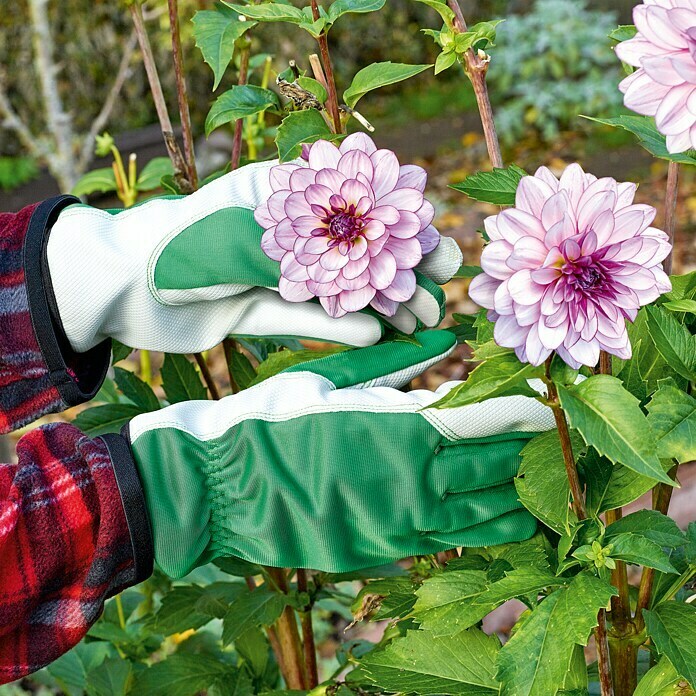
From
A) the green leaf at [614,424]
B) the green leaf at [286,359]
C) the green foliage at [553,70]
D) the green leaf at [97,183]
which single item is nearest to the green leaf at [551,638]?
the green leaf at [614,424]

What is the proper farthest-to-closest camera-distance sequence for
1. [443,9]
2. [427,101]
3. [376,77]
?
[427,101], [376,77], [443,9]

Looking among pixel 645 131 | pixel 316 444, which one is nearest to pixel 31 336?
pixel 316 444

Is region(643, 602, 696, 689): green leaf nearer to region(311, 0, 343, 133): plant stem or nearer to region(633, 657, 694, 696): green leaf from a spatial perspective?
region(633, 657, 694, 696): green leaf

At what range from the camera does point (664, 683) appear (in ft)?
3.06

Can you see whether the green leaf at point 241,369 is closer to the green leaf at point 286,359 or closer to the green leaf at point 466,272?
the green leaf at point 286,359

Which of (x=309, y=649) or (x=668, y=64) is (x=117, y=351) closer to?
(x=309, y=649)

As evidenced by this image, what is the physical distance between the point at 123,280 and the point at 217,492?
307 millimetres

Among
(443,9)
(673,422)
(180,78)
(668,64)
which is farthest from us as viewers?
(180,78)

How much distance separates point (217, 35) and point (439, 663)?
0.74 m

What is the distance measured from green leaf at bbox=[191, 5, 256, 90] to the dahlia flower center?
250 mm

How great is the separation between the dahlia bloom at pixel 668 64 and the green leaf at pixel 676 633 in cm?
45

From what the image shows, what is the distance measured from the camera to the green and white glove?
1.12 m

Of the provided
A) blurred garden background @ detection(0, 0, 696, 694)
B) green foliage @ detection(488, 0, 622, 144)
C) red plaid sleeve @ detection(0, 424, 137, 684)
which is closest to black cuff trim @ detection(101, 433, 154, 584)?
red plaid sleeve @ detection(0, 424, 137, 684)

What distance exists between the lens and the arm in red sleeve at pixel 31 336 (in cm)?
119
